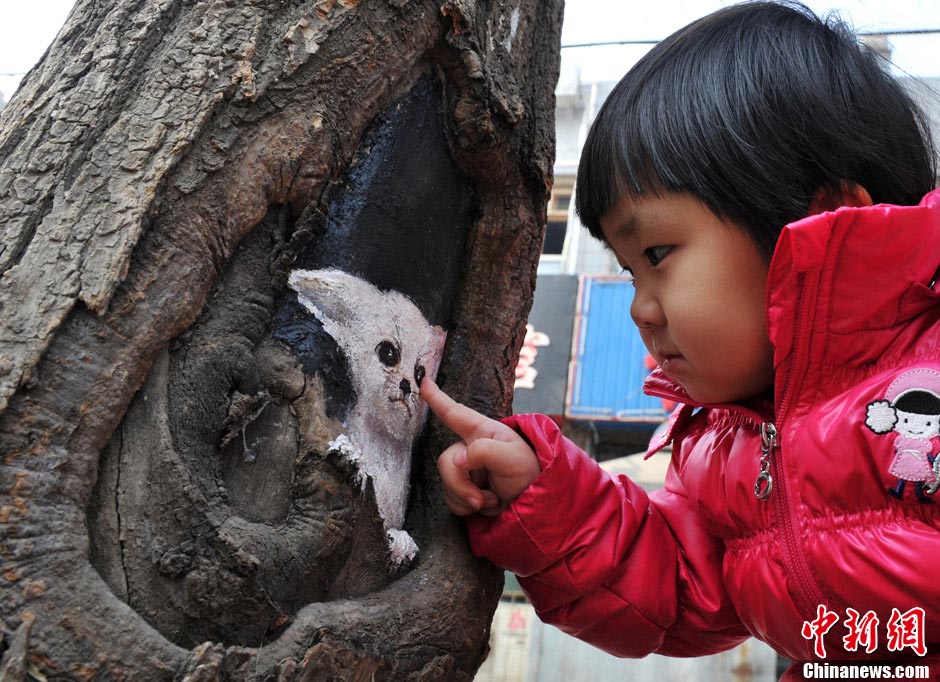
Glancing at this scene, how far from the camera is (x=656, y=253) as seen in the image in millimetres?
1413

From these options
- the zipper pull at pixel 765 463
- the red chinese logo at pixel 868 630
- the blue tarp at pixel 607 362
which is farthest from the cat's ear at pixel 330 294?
the blue tarp at pixel 607 362

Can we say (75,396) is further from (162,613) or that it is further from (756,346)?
(756,346)

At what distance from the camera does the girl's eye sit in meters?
1.40

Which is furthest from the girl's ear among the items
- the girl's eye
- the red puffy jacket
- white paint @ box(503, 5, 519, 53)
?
white paint @ box(503, 5, 519, 53)

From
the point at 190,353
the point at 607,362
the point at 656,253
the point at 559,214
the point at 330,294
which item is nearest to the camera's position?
the point at 190,353

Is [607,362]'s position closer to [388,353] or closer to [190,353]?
[388,353]

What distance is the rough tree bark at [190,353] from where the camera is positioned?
35.6 inches

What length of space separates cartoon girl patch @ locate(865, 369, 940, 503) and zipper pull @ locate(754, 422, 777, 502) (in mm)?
165

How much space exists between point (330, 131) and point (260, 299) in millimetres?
250

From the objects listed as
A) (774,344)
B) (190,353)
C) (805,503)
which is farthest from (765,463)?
(190,353)

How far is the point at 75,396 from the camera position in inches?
36.6

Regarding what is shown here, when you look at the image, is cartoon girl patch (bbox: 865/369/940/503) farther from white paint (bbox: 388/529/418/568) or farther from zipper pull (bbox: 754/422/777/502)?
white paint (bbox: 388/529/418/568)

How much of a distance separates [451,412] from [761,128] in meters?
0.69

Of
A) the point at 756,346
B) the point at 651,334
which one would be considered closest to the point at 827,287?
the point at 756,346
